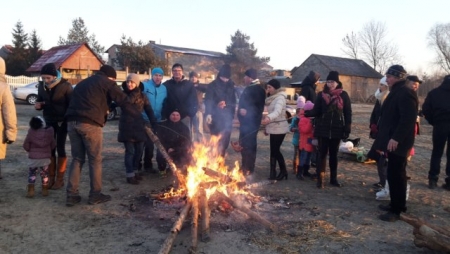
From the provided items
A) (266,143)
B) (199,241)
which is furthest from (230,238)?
(266,143)

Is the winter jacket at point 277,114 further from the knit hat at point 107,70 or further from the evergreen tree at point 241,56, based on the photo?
the evergreen tree at point 241,56

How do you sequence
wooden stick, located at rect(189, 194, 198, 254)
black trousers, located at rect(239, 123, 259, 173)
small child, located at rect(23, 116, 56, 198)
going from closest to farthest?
1. wooden stick, located at rect(189, 194, 198, 254)
2. small child, located at rect(23, 116, 56, 198)
3. black trousers, located at rect(239, 123, 259, 173)

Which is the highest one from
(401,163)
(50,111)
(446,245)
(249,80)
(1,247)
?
(249,80)

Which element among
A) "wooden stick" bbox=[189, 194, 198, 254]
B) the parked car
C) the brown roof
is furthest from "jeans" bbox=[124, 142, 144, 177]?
the brown roof

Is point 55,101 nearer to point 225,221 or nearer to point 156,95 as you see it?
point 156,95

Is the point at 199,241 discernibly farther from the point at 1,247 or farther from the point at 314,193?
the point at 314,193

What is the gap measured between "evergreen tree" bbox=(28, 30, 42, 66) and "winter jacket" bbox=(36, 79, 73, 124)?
37458 millimetres

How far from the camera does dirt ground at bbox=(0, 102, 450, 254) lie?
3943 mm

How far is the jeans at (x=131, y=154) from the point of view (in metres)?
6.32

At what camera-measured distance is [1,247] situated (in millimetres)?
3814

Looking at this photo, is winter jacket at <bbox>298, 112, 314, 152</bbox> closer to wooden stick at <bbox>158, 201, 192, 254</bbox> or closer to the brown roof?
wooden stick at <bbox>158, 201, 192, 254</bbox>

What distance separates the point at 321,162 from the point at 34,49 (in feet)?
136

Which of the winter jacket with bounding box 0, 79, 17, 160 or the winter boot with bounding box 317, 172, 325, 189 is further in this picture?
the winter boot with bounding box 317, 172, 325, 189

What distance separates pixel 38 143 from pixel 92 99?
50.4 inches
